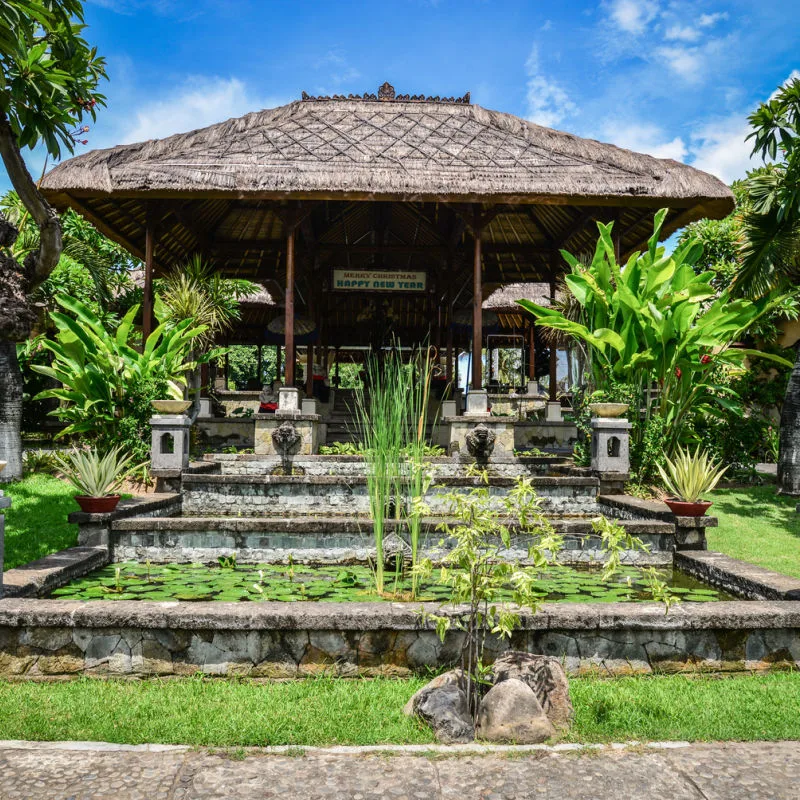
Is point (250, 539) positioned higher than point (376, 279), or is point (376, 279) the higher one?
point (376, 279)

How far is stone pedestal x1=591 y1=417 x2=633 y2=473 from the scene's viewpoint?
595cm

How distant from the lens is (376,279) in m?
10.2

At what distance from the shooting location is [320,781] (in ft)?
5.98

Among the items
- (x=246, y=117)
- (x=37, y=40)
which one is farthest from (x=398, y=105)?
(x=37, y=40)

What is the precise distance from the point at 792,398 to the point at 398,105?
6.98 metres

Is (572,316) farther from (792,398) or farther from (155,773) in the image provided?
(155,773)

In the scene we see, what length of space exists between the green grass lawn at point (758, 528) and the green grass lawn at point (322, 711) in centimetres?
231

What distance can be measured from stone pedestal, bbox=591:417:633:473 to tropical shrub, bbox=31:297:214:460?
4.30m

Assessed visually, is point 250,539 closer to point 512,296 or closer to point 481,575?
point 481,575

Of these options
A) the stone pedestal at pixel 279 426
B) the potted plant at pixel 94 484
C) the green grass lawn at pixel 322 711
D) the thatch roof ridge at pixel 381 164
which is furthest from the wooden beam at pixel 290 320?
the green grass lawn at pixel 322 711

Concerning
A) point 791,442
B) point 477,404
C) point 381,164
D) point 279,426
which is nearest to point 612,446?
point 477,404

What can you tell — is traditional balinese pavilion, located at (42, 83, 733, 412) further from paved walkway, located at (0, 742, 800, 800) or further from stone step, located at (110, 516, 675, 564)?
paved walkway, located at (0, 742, 800, 800)

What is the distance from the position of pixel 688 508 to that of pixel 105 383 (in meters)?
5.50

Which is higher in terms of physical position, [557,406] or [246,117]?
[246,117]
